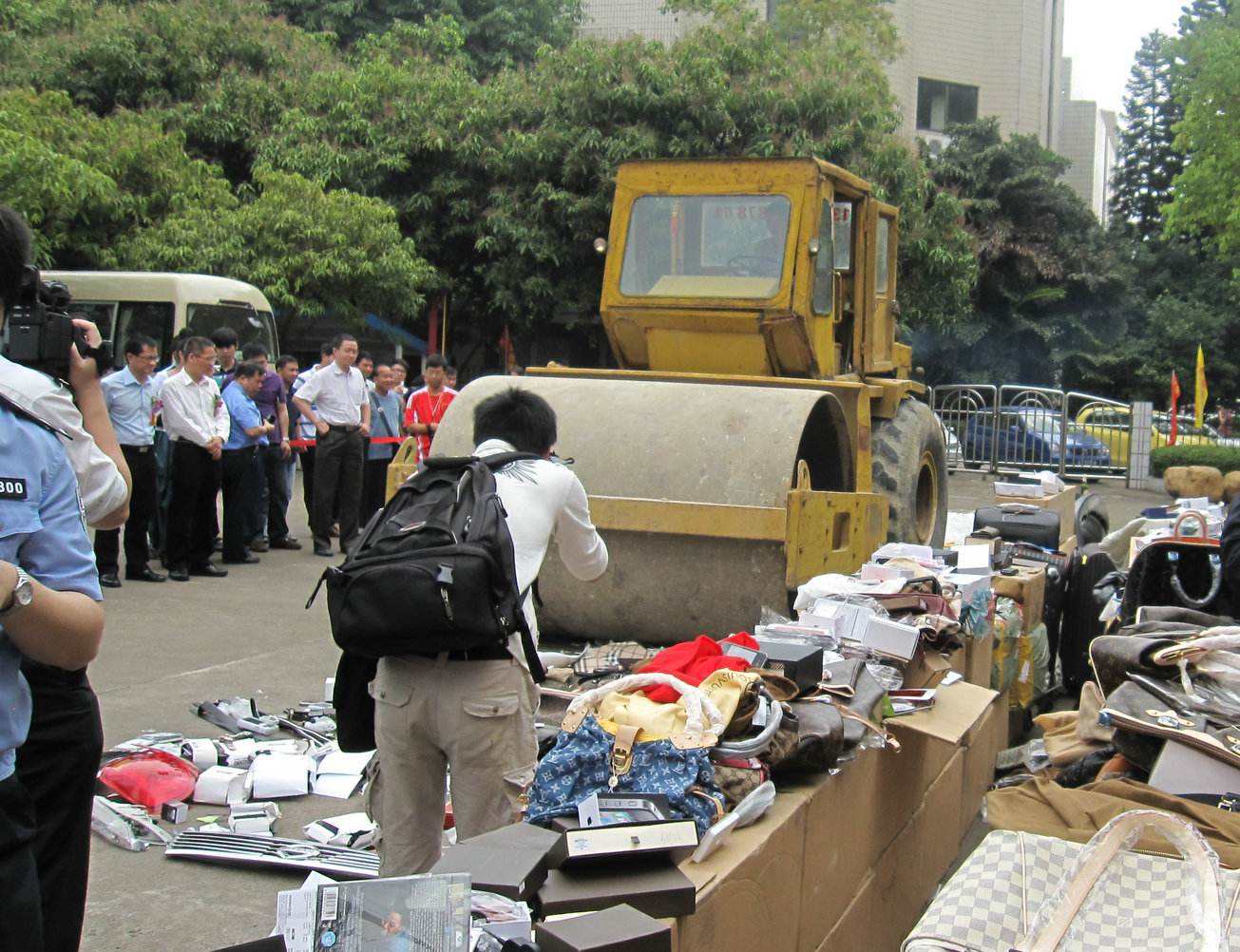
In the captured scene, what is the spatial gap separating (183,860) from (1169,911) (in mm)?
3497

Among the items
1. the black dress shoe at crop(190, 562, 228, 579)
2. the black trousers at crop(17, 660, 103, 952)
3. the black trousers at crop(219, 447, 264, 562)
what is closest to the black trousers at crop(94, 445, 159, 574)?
the black dress shoe at crop(190, 562, 228, 579)

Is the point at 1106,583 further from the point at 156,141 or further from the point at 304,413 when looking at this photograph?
the point at 156,141

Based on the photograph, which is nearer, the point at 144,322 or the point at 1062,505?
the point at 1062,505

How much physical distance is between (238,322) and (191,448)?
7.12 metres

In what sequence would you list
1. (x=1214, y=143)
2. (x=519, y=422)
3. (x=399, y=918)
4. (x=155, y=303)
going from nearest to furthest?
1. (x=399, y=918)
2. (x=519, y=422)
3. (x=155, y=303)
4. (x=1214, y=143)

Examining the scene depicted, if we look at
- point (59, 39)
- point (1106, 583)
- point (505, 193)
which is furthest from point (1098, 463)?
point (59, 39)

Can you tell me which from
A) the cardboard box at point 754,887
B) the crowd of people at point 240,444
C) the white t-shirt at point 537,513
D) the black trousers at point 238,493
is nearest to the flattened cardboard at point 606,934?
the cardboard box at point 754,887

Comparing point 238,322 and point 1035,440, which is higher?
point 238,322

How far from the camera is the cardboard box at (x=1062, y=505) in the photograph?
9.74m

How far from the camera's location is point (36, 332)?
2.65 m

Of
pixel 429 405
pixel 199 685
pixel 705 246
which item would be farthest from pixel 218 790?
pixel 429 405

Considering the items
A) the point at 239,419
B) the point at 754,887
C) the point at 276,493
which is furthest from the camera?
the point at 276,493

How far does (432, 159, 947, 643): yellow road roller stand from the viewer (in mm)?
6824

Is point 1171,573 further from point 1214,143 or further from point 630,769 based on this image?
point 1214,143
